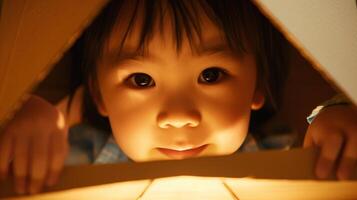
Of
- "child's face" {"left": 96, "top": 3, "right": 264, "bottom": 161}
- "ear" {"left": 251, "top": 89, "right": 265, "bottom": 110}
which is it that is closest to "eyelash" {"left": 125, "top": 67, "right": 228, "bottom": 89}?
"child's face" {"left": 96, "top": 3, "right": 264, "bottom": 161}

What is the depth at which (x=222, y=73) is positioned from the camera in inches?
30.3

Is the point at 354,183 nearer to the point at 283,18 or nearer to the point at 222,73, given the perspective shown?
the point at 283,18

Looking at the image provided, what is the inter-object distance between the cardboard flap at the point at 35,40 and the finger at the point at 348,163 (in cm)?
28

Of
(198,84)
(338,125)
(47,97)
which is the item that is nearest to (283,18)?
(338,125)

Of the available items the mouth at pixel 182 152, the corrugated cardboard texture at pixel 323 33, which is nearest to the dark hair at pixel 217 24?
the mouth at pixel 182 152

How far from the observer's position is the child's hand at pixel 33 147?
0.50 metres

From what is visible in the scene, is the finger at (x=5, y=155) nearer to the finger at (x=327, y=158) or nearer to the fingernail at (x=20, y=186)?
the fingernail at (x=20, y=186)

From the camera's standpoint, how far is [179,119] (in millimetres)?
685

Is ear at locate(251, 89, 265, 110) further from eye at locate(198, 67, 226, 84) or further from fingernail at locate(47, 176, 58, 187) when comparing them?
fingernail at locate(47, 176, 58, 187)

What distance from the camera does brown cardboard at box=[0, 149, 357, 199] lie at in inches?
19.0

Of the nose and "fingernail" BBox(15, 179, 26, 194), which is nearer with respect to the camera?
"fingernail" BBox(15, 179, 26, 194)

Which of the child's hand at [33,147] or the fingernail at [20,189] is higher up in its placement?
the child's hand at [33,147]

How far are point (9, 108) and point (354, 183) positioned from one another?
34 cm

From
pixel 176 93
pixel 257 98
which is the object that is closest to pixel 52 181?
pixel 176 93
